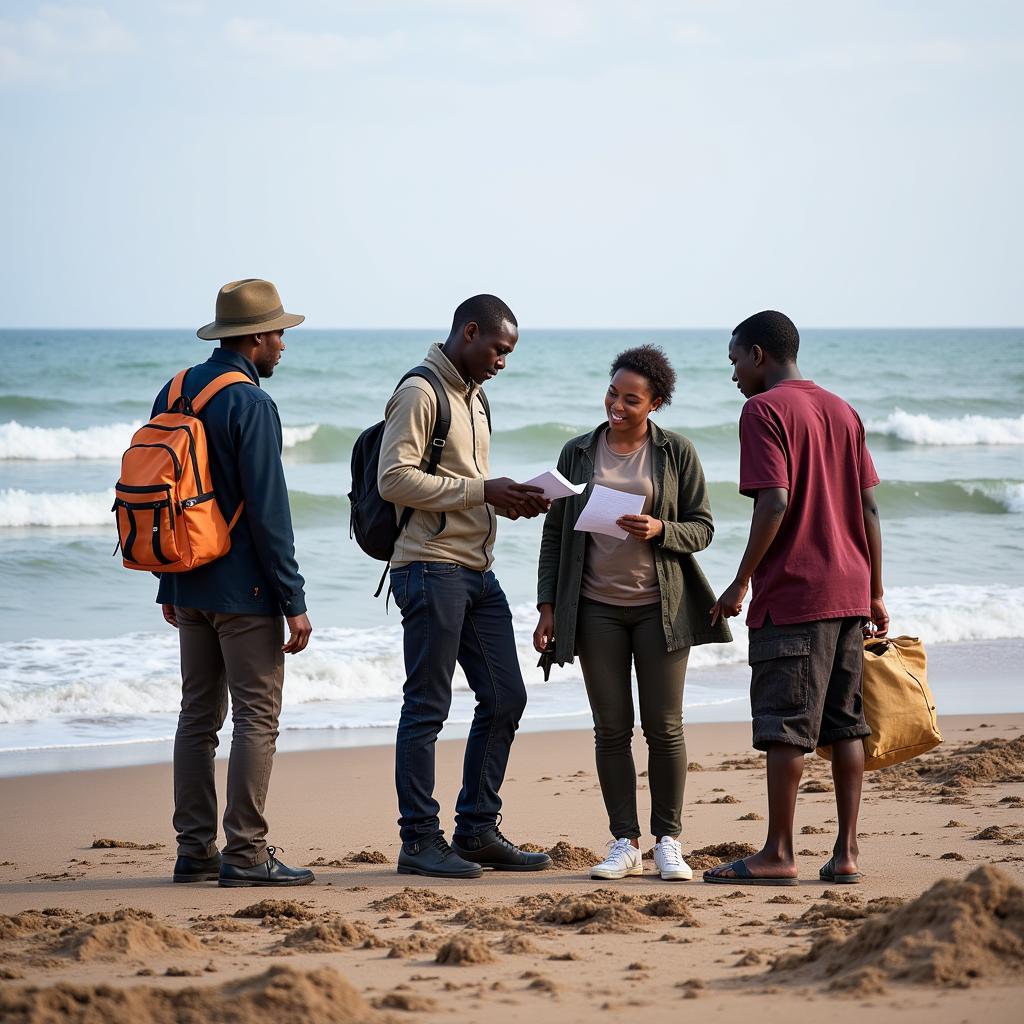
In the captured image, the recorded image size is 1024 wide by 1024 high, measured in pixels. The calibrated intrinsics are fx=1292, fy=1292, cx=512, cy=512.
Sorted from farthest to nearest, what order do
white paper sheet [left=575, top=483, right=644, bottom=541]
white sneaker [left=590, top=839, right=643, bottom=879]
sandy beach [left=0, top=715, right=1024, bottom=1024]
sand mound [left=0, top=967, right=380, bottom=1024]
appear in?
white sneaker [left=590, top=839, right=643, bottom=879]
white paper sheet [left=575, top=483, right=644, bottom=541]
sandy beach [left=0, top=715, right=1024, bottom=1024]
sand mound [left=0, top=967, right=380, bottom=1024]

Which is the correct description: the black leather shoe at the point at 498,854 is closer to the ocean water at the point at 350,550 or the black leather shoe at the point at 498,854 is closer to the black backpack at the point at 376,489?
the black backpack at the point at 376,489

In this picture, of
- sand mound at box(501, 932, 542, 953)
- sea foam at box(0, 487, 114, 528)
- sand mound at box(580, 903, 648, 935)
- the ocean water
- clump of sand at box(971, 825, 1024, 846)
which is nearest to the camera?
sand mound at box(501, 932, 542, 953)

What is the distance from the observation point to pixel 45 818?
5445mm

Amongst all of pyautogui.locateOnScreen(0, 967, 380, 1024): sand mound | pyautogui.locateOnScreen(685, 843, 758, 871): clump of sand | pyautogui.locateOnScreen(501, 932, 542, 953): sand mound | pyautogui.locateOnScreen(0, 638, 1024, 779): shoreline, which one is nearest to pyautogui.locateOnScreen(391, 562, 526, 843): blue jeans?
pyautogui.locateOnScreen(685, 843, 758, 871): clump of sand

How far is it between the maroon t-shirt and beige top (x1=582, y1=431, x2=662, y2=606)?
39 cm

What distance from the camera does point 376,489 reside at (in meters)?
4.37

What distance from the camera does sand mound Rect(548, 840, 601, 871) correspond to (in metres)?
4.60

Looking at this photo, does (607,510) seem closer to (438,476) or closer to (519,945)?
(438,476)

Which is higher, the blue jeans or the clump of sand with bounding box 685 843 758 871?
the blue jeans

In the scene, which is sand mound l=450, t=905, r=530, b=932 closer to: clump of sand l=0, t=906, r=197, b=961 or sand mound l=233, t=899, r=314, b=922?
sand mound l=233, t=899, r=314, b=922

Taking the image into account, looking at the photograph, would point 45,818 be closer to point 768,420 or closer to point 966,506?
point 768,420

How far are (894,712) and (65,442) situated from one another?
2031 centimetres

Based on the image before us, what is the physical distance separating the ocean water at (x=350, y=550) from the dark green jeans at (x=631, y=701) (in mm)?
3023

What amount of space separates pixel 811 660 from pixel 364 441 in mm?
1665
